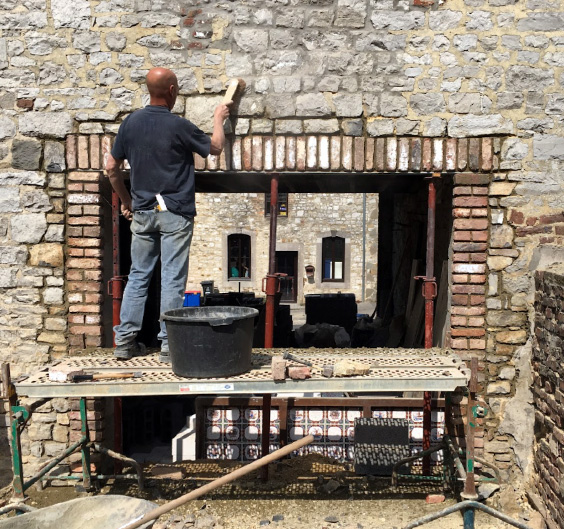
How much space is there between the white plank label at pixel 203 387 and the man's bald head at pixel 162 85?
195cm

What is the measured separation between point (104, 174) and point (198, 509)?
2.70 meters

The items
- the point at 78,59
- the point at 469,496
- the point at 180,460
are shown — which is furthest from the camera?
the point at 180,460

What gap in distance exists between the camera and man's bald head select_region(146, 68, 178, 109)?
403 cm

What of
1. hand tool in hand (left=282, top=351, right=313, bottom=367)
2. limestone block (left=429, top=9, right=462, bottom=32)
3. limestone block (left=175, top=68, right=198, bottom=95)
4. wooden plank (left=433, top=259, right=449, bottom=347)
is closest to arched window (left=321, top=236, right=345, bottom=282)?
wooden plank (left=433, top=259, right=449, bottom=347)

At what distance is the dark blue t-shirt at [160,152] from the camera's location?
3.98 m

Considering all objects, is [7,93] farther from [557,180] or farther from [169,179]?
[557,180]

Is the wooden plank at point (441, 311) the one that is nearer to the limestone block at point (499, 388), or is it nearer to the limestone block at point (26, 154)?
the limestone block at point (499, 388)

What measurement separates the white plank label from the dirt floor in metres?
1.28

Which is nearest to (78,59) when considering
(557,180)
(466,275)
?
(466,275)

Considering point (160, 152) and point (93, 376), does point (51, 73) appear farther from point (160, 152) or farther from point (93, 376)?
point (93, 376)

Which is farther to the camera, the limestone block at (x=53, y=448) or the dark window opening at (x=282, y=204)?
the dark window opening at (x=282, y=204)

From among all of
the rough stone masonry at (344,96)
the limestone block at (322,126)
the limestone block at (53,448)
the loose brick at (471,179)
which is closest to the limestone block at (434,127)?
the rough stone masonry at (344,96)

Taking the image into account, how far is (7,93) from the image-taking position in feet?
15.5

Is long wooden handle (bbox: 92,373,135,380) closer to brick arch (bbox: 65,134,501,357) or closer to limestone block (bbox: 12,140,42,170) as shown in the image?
brick arch (bbox: 65,134,501,357)
